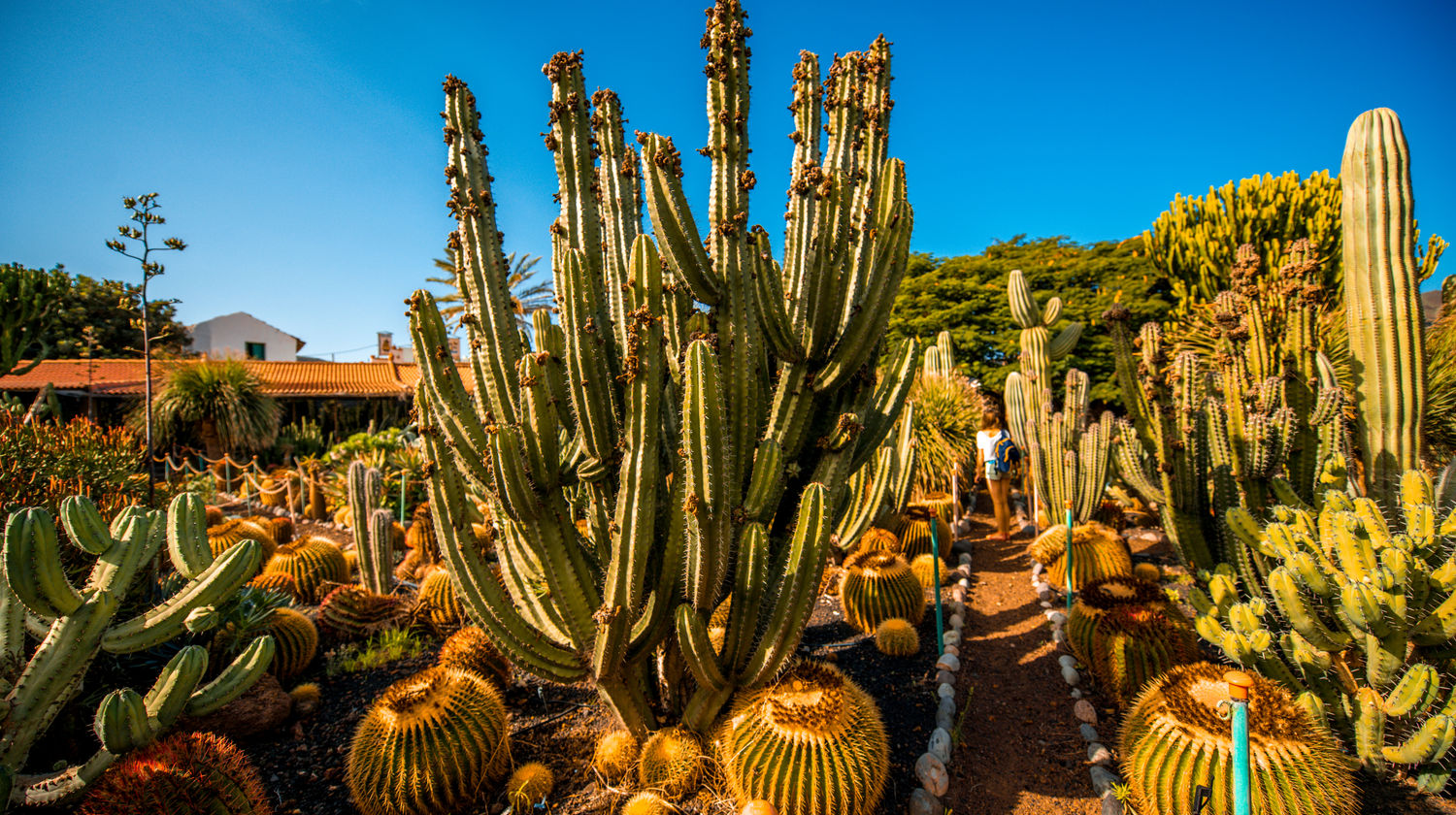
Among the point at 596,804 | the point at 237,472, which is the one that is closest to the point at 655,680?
the point at 596,804

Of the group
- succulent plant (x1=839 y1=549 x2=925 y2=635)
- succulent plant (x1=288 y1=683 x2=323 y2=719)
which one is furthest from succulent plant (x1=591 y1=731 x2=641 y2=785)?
succulent plant (x1=839 y1=549 x2=925 y2=635)

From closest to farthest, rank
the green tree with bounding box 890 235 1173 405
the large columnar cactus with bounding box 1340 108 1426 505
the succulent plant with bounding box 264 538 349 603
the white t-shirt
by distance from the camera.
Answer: the large columnar cactus with bounding box 1340 108 1426 505
the succulent plant with bounding box 264 538 349 603
the white t-shirt
the green tree with bounding box 890 235 1173 405

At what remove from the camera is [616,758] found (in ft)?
9.51

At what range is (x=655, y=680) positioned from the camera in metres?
3.41

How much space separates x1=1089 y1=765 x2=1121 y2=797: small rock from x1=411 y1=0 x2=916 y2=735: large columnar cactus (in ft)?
5.75

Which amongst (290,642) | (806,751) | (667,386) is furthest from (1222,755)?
(290,642)

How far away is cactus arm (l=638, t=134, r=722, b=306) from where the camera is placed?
9.14 feet

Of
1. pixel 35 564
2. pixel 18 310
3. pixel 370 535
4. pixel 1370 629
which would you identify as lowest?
pixel 1370 629

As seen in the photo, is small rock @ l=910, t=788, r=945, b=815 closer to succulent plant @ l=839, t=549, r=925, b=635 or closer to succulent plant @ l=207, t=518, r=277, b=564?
succulent plant @ l=839, t=549, r=925, b=635

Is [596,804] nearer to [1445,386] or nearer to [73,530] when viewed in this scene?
[73,530]

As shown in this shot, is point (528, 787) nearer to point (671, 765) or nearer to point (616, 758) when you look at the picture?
point (616, 758)

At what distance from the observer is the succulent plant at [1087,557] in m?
5.37

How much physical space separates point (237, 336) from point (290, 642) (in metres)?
33.8

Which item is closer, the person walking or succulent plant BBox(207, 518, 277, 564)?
succulent plant BBox(207, 518, 277, 564)
